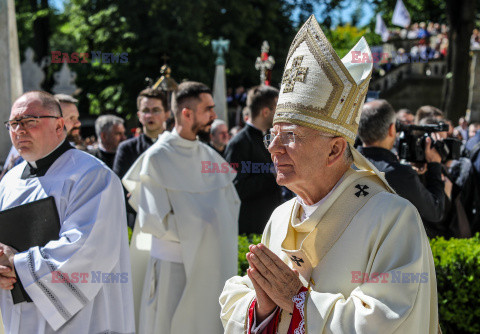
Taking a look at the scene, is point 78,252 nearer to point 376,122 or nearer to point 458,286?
point 376,122

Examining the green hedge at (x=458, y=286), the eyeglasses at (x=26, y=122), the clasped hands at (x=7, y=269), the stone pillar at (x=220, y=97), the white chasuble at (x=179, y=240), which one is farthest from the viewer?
the stone pillar at (x=220, y=97)

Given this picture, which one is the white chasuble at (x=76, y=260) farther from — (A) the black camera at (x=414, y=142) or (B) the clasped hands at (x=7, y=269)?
(A) the black camera at (x=414, y=142)

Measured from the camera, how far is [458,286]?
5277mm

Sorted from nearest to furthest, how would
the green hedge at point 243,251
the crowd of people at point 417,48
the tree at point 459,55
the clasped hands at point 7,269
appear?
the clasped hands at point 7,269 < the green hedge at point 243,251 < the tree at point 459,55 < the crowd of people at point 417,48

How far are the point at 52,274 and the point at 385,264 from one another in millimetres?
2035

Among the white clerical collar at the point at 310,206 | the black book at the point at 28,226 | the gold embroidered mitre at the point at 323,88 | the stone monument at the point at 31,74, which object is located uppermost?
the gold embroidered mitre at the point at 323,88

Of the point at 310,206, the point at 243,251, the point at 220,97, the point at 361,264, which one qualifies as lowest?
the point at 243,251

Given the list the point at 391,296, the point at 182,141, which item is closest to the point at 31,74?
the point at 182,141

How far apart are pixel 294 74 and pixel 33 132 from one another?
75.5 inches

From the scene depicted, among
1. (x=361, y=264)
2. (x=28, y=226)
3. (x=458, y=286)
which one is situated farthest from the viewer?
(x=458, y=286)

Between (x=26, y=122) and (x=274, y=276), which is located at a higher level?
(x=26, y=122)

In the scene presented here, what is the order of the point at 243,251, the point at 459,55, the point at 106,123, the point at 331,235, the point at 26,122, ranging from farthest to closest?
the point at 459,55 → the point at 106,123 → the point at 243,251 → the point at 26,122 → the point at 331,235

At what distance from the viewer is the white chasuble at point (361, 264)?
7.22 ft

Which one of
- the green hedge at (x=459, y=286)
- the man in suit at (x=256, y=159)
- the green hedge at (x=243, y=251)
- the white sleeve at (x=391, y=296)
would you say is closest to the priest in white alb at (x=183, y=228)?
the green hedge at (x=243, y=251)
